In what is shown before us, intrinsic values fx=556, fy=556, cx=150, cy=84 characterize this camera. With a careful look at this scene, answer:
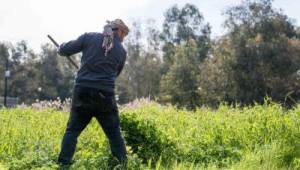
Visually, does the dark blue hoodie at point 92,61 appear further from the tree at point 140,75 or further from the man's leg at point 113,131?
the tree at point 140,75

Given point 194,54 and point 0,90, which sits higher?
point 194,54

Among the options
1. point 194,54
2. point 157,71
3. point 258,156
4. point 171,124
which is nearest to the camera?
point 258,156

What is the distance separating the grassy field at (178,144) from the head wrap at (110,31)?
1434 millimetres

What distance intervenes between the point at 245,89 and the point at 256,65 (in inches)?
81.6

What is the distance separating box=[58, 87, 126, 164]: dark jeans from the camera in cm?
684

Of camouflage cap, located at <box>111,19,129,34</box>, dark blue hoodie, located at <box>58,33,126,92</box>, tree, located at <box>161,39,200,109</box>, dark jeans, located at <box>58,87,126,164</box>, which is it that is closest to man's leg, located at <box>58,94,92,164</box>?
dark jeans, located at <box>58,87,126,164</box>

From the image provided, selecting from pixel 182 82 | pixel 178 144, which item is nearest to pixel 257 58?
pixel 182 82

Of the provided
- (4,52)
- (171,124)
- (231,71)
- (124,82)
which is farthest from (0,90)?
(171,124)

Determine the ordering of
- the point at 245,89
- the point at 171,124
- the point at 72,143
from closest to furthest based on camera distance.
Result: the point at 72,143 → the point at 171,124 → the point at 245,89

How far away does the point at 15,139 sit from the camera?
811 cm

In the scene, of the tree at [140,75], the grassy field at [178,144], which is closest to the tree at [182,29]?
the tree at [140,75]

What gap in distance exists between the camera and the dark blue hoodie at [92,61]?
6.93m

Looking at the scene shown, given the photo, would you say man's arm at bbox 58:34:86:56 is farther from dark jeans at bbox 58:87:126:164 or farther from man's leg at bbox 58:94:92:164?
man's leg at bbox 58:94:92:164

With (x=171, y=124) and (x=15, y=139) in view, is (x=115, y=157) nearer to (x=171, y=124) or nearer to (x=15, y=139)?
(x=15, y=139)
